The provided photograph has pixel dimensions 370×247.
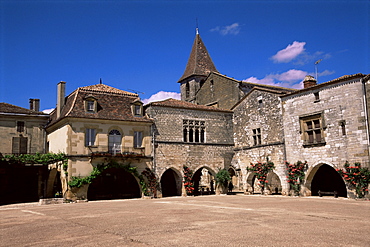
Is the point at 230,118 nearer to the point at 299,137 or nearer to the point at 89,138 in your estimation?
the point at 299,137

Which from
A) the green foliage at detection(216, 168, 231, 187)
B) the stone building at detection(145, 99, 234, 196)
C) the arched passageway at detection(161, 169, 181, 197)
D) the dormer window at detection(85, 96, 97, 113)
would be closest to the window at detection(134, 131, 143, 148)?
the stone building at detection(145, 99, 234, 196)

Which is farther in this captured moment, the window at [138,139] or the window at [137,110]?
the window at [137,110]

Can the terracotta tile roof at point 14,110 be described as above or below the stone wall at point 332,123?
above

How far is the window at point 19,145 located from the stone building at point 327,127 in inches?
781

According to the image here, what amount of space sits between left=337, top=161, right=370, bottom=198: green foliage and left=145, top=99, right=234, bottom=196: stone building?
34.8 feet

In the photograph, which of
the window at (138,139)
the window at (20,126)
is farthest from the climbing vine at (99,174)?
the window at (20,126)

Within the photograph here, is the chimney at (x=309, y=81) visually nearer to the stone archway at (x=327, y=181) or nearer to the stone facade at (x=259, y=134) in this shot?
the stone facade at (x=259, y=134)

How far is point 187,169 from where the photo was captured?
28.6 meters

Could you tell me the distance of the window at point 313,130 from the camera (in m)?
24.3

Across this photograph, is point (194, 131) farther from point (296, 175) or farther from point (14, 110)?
point (14, 110)

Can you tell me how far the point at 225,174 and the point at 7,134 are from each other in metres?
17.2

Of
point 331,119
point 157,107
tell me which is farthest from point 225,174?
point 331,119

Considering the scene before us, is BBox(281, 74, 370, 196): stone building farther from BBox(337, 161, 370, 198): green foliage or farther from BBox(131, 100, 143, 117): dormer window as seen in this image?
BBox(131, 100, 143, 117): dormer window

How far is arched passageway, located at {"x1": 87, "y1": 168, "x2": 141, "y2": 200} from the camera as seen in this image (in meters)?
27.7
